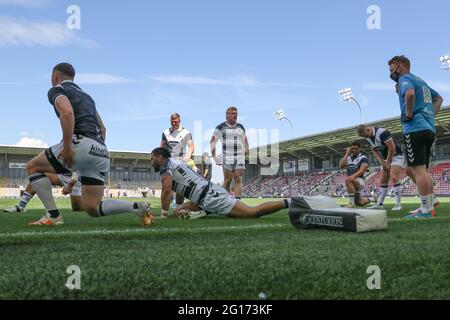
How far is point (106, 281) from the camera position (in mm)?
1934

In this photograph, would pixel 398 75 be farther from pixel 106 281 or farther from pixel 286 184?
pixel 286 184

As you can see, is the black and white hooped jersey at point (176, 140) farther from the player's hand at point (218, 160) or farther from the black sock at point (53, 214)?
the black sock at point (53, 214)

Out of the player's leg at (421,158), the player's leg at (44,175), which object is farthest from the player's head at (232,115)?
the player's leg at (44,175)

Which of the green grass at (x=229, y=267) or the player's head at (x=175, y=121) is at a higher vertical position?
the player's head at (x=175, y=121)

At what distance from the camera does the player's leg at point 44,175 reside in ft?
15.4

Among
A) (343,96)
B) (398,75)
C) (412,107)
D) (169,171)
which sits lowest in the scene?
(169,171)

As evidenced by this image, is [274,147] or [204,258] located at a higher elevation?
[274,147]

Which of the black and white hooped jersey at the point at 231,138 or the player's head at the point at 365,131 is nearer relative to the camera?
the player's head at the point at 365,131

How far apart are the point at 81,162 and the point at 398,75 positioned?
443 centimetres

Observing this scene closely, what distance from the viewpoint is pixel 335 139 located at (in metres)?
49.2

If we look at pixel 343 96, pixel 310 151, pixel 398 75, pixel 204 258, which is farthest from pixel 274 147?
pixel 204 258

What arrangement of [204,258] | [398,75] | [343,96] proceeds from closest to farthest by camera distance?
1. [204,258]
2. [398,75]
3. [343,96]

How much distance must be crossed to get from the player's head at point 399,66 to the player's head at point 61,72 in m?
4.31
